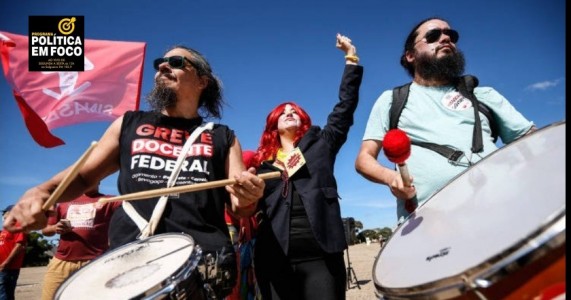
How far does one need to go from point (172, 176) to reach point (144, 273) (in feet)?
2.15

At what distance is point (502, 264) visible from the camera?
98 cm

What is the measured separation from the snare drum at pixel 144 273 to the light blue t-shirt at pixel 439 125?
1261 mm

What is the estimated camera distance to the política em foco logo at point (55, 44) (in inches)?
247

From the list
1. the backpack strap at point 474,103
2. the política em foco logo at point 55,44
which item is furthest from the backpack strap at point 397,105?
the política em foco logo at point 55,44

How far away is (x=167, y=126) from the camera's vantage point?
2.51 m

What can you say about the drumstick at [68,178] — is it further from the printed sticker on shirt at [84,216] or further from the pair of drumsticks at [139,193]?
the printed sticker on shirt at [84,216]

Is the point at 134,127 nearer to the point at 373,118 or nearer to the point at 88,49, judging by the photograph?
the point at 373,118

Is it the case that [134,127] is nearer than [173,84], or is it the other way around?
[134,127]

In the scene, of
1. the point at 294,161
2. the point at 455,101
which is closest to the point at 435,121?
the point at 455,101

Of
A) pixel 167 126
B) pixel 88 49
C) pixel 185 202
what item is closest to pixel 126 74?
pixel 88 49

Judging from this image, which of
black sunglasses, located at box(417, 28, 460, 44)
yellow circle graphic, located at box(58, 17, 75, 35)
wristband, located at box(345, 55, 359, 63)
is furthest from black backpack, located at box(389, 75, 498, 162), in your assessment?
yellow circle graphic, located at box(58, 17, 75, 35)

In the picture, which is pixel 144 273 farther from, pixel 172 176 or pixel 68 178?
pixel 172 176

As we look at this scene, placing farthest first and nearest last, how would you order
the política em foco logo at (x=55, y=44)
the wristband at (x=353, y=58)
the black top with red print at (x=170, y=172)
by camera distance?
the política em foco logo at (x=55, y=44) < the wristband at (x=353, y=58) < the black top with red print at (x=170, y=172)

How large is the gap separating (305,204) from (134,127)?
4.35 ft
